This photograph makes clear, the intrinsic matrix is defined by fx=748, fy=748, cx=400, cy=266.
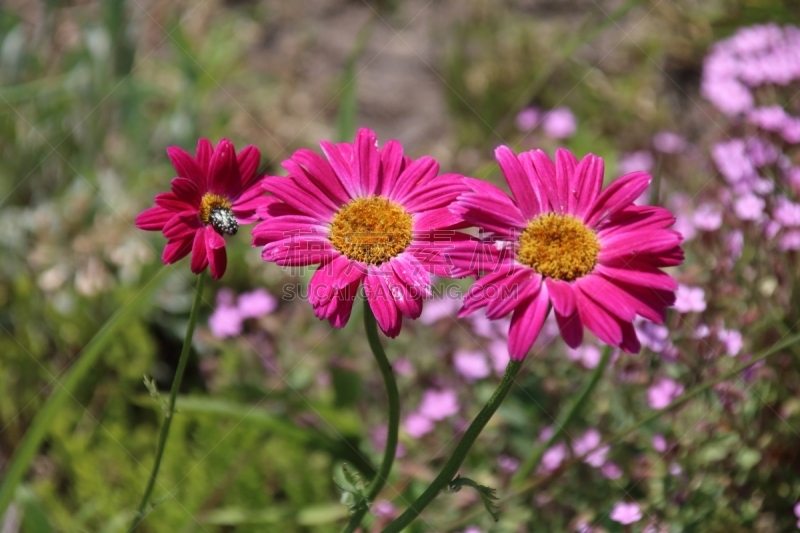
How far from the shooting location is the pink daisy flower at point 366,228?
119 cm

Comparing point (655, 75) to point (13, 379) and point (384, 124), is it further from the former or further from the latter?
point (13, 379)

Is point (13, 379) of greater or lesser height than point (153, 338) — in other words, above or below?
below

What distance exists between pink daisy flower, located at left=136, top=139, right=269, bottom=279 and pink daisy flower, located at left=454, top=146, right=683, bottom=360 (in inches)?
16.3

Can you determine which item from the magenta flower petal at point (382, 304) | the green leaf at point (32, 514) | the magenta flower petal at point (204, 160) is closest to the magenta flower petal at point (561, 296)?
the magenta flower petal at point (382, 304)

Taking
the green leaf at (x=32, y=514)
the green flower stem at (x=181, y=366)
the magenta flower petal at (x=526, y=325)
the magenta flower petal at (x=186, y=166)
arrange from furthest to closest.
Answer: the green leaf at (x=32, y=514) → the magenta flower petal at (x=186, y=166) → the green flower stem at (x=181, y=366) → the magenta flower petal at (x=526, y=325)

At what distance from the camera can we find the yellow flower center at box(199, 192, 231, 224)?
1334 millimetres

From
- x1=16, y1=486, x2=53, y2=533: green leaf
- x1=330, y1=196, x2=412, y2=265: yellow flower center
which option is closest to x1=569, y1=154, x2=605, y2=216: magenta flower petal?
x1=330, y1=196, x2=412, y2=265: yellow flower center

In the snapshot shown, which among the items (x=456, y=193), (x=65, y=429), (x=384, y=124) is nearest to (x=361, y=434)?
(x=65, y=429)

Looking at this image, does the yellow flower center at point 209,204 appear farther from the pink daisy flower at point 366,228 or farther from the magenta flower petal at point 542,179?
the magenta flower petal at point 542,179

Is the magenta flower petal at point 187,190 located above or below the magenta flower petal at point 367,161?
below

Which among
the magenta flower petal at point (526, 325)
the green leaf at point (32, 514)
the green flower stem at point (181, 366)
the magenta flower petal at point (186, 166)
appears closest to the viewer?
the magenta flower petal at point (526, 325)

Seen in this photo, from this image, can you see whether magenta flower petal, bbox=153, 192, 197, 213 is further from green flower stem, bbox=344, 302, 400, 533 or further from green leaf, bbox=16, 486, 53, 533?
green leaf, bbox=16, 486, 53, 533

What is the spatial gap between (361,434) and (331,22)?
2.28m

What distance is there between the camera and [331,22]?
3717 millimetres
